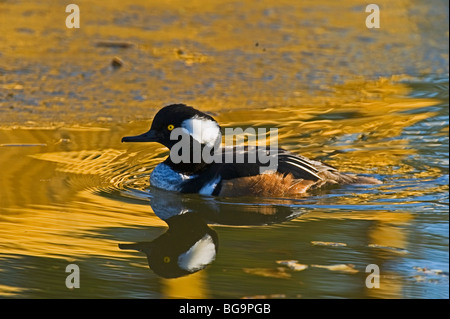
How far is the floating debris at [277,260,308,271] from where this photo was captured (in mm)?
6391

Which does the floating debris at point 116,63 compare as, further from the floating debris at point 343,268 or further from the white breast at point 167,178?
the floating debris at point 343,268

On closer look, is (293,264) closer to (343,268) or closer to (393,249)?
(343,268)

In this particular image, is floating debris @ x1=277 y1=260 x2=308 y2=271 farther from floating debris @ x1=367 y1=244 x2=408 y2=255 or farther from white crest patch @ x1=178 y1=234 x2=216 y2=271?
floating debris @ x1=367 y1=244 x2=408 y2=255

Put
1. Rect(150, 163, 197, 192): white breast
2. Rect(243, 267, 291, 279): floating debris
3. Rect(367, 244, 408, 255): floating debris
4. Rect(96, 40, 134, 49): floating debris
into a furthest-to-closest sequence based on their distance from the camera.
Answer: Rect(96, 40, 134, 49): floating debris → Rect(150, 163, 197, 192): white breast → Rect(367, 244, 408, 255): floating debris → Rect(243, 267, 291, 279): floating debris

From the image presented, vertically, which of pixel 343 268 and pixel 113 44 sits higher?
pixel 113 44

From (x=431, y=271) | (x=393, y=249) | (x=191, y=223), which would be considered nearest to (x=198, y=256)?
(x=191, y=223)

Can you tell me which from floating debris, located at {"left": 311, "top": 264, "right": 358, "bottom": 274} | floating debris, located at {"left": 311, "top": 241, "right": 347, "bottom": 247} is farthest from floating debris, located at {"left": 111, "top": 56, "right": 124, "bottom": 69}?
floating debris, located at {"left": 311, "top": 264, "right": 358, "bottom": 274}

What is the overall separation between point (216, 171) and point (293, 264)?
2.29m

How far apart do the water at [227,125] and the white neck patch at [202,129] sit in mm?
636

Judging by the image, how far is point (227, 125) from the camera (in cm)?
1047

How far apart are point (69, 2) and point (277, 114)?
5.39m

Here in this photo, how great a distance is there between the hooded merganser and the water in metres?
0.17

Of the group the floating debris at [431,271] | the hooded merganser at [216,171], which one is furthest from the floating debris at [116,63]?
the floating debris at [431,271]
